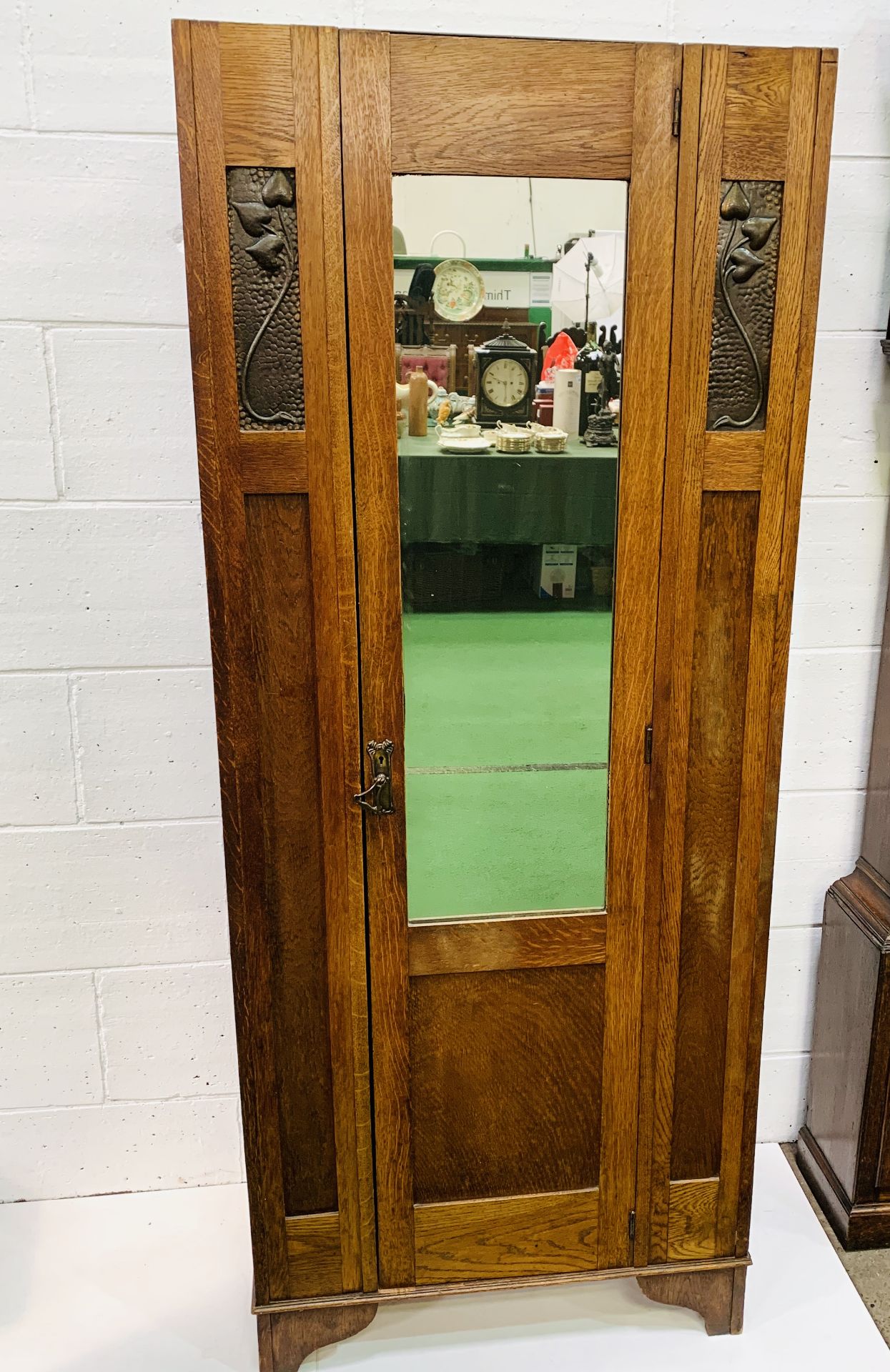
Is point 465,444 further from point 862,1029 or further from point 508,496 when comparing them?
point 862,1029

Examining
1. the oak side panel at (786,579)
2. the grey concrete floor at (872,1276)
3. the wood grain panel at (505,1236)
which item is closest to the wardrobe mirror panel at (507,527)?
the oak side panel at (786,579)

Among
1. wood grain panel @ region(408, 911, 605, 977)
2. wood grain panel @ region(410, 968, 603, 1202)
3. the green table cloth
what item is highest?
the green table cloth

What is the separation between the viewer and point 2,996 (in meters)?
2.01

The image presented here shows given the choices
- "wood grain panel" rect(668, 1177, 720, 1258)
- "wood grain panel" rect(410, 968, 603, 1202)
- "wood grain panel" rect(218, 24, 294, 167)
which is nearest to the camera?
"wood grain panel" rect(218, 24, 294, 167)

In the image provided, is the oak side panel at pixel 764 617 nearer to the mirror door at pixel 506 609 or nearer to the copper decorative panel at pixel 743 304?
the copper decorative panel at pixel 743 304

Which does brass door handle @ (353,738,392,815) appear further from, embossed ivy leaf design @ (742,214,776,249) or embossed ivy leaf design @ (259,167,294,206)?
embossed ivy leaf design @ (742,214,776,249)

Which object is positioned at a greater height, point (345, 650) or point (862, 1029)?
point (345, 650)

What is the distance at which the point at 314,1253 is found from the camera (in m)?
1.64

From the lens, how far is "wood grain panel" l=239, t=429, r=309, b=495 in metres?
1.33

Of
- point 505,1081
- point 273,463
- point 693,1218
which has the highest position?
point 273,463

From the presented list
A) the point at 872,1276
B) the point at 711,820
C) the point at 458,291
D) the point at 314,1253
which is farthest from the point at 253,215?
the point at 872,1276

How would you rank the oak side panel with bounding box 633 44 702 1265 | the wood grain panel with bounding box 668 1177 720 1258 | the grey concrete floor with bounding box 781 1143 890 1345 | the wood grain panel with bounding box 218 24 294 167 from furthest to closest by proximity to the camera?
the grey concrete floor with bounding box 781 1143 890 1345
the wood grain panel with bounding box 668 1177 720 1258
the oak side panel with bounding box 633 44 702 1265
the wood grain panel with bounding box 218 24 294 167

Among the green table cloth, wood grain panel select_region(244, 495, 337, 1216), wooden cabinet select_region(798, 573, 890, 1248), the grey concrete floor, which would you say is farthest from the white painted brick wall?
the green table cloth

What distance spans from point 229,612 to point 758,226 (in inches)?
32.8
